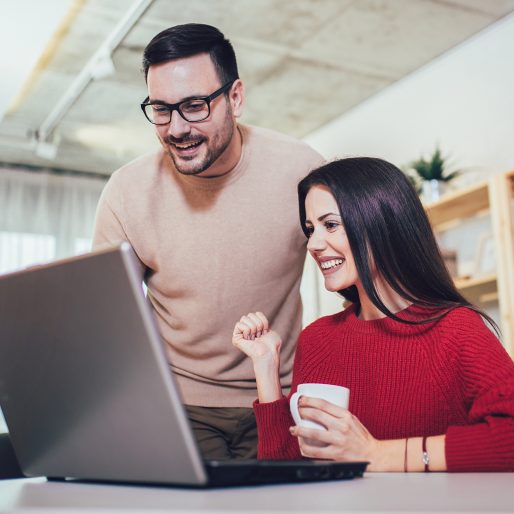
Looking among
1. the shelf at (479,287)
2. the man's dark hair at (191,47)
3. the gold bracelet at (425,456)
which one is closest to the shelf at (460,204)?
the shelf at (479,287)

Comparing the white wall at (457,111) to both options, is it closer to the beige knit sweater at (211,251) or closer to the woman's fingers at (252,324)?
the beige knit sweater at (211,251)

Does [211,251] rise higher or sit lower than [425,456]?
higher

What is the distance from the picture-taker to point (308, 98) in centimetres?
448

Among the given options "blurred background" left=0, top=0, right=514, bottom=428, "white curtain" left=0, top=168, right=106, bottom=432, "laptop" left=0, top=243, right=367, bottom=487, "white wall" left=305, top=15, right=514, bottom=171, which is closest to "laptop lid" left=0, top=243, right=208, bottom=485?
"laptop" left=0, top=243, right=367, bottom=487

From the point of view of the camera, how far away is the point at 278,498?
588mm

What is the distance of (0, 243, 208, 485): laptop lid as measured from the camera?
0.57 m

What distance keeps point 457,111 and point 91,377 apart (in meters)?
3.46

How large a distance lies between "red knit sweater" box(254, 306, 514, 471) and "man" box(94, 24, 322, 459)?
0.90 ft

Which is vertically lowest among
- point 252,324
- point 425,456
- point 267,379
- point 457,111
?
point 425,456

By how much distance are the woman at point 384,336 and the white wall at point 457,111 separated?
86.1 inches

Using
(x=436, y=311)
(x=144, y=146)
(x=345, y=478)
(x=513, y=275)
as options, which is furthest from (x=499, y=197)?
(x=144, y=146)

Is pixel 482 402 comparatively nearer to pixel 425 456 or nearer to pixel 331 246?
pixel 425 456

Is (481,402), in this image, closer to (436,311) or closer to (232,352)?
(436,311)

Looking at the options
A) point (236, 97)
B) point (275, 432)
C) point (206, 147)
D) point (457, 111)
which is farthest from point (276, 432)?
point (457, 111)
